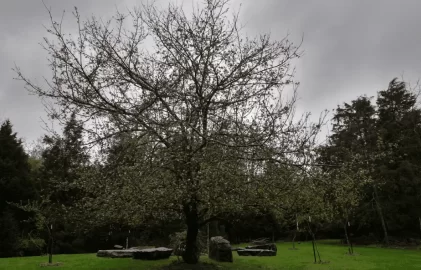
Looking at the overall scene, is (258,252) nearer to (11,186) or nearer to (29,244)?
(29,244)

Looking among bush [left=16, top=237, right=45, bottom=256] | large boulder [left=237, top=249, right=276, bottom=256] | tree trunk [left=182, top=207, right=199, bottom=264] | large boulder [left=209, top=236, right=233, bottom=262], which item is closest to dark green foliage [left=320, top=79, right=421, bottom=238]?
large boulder [left=237, top=249, right=276, bottom=256]

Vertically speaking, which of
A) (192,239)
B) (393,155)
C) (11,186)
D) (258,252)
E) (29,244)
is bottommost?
(258,252)

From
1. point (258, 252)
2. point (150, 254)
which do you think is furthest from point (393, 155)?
point (150, 254)

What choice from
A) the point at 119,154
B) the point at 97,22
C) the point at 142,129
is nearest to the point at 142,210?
the point at 119,154

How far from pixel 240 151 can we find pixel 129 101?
377 centimetres

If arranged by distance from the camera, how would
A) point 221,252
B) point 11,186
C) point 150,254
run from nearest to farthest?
point 221,252 < point 150,254 < point 11,186

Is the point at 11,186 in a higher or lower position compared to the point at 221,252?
higher

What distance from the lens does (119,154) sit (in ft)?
32.2

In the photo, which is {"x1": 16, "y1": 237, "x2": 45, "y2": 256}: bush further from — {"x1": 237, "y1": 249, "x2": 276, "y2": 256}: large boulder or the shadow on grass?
the shadow on grass

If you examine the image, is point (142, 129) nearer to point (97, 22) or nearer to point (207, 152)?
point (207, 152)

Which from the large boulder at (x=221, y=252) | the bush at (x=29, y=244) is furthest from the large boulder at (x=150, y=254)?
the bush at (x=29, y=244)

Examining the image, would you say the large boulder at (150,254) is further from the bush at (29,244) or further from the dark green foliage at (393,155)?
the dark green foliage at (393,155)

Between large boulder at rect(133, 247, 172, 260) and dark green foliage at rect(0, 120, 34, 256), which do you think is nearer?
large boulder at rect(133, 247, 172, 260)

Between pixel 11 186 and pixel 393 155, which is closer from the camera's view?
pixel 11 186
